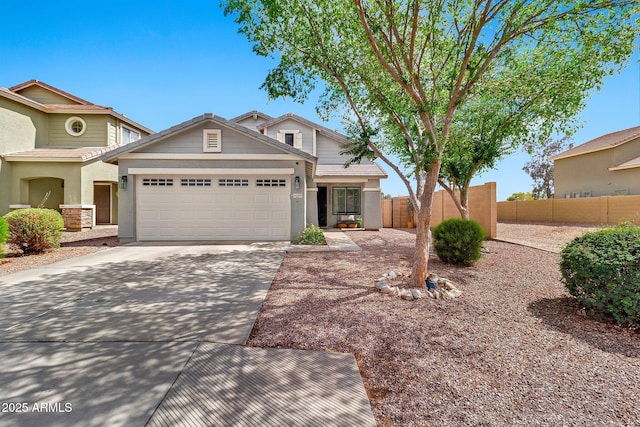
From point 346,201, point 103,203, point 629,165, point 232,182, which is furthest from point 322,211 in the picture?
point 629,165

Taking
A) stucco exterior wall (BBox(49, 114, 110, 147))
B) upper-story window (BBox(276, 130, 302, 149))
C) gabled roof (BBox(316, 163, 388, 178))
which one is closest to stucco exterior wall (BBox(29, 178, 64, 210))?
stucco exterior wall (BBox(49, 114, 110, 147))

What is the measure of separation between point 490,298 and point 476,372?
238 cm

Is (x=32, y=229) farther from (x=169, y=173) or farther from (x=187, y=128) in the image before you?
(x=187, y=128)

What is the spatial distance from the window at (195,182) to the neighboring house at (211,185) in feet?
0.11

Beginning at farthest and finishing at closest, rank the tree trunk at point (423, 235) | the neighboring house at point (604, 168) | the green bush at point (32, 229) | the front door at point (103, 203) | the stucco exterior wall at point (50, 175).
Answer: the neighboring house at point (604, 168) < the front door at point (103, 203) < the stucco exterior wall at point (50, 175) < the green bush at point (32, 229) < the tree trunk at point (423, 235)

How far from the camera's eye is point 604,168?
20.0 meters

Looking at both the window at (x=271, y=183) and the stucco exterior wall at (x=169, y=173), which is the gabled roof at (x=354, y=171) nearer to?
the window at (x=271, y=183)

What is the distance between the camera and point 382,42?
5773 mm

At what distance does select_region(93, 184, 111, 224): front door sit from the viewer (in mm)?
17016

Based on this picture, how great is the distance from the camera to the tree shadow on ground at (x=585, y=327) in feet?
10.1

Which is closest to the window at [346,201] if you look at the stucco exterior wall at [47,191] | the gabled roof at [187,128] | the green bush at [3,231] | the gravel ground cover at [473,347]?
the gabled roof at [187,128]

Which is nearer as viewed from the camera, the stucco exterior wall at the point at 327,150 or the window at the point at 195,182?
the window at the point at 195,182

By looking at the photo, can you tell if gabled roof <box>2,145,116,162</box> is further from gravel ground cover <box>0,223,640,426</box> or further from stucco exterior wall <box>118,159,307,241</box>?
gravel ground cover <box>0,223,640,426</box>

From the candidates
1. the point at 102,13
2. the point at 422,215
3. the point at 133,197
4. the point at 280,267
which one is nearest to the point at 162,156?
the point at 133,197
